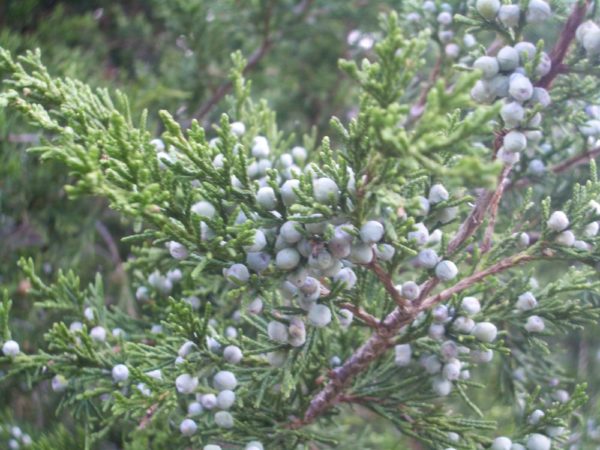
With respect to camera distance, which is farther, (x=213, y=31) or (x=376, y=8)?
(x=376, y=8)

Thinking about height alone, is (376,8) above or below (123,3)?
above

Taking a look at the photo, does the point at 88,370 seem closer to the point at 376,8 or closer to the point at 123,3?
the point at 376,8

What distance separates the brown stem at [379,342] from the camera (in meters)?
1.34

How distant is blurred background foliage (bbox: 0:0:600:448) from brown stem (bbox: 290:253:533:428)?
1.95 feet

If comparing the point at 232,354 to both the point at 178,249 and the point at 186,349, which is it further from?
the point at 178,249

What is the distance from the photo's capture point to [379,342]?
4.65 ft

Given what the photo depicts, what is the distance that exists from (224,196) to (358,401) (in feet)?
2.25

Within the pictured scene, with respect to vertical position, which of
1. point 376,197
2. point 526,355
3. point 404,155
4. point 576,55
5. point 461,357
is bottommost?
point 526,355

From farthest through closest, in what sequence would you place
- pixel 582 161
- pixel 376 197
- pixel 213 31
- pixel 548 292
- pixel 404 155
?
pixel 213 31 → pixel 582 161 → pixel 548 292 → pixel 376 197 → pixel 404 155

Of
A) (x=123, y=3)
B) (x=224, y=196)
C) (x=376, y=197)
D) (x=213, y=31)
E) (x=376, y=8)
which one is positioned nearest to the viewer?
(x=376, y=197)

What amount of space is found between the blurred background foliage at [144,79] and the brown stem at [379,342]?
594 mm

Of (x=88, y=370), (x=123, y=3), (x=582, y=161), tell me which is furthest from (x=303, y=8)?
(x=88, y=370)

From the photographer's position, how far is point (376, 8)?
117 inches

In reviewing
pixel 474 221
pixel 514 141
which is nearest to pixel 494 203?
pixel 474 221
